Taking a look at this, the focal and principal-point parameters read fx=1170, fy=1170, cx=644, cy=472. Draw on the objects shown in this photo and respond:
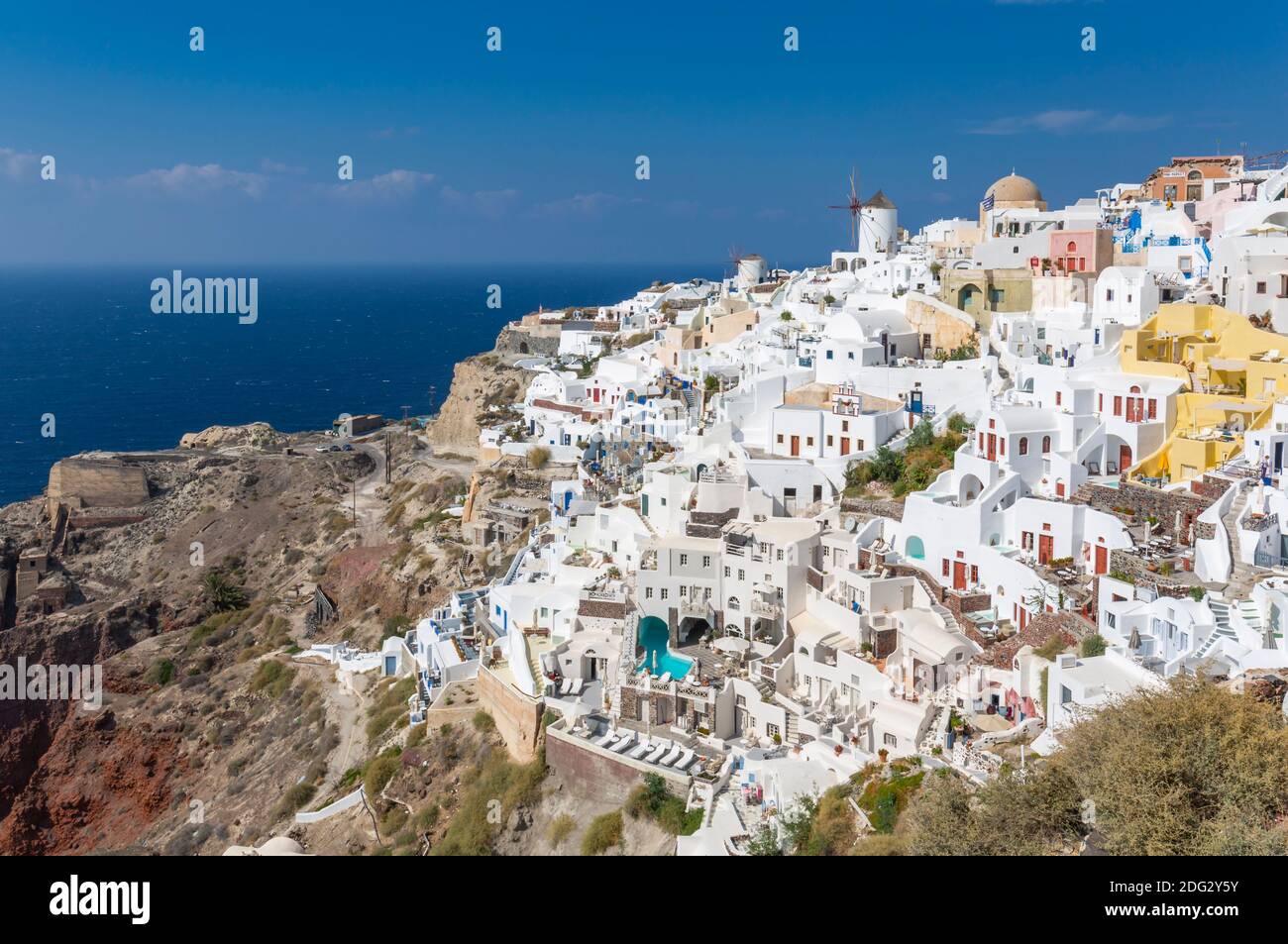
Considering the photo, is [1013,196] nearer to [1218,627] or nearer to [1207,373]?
[1207,373]

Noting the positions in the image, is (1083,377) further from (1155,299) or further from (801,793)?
(801,793)

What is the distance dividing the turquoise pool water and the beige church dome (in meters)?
23.8

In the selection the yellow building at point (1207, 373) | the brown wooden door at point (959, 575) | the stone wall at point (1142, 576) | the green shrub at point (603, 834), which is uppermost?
the yellow building at point (1207, 373)

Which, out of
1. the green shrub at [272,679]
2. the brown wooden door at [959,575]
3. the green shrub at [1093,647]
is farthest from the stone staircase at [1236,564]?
the green shrub at [272,679]

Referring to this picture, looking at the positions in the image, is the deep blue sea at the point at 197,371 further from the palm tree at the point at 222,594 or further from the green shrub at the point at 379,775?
the green shrub at the point at 379,775

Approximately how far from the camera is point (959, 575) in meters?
22.6

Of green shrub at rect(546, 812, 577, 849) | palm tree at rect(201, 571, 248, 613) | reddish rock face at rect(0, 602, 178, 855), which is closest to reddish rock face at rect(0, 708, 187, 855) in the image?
reddish rock face at rect(0, 602, 178, 855)

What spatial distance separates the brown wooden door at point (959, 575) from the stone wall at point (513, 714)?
852 centimetres

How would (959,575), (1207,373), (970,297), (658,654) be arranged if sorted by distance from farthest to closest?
(970,297), (1207,373), (658,654), (959,575)

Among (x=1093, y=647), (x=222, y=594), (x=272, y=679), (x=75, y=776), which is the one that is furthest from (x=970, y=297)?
(x=75, y=776)

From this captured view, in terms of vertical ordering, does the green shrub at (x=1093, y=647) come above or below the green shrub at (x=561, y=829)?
above

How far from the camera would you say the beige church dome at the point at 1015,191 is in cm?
4062

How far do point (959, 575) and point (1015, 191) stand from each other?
22.6m

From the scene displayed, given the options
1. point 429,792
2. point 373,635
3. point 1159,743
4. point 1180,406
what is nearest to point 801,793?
point 1159,743
